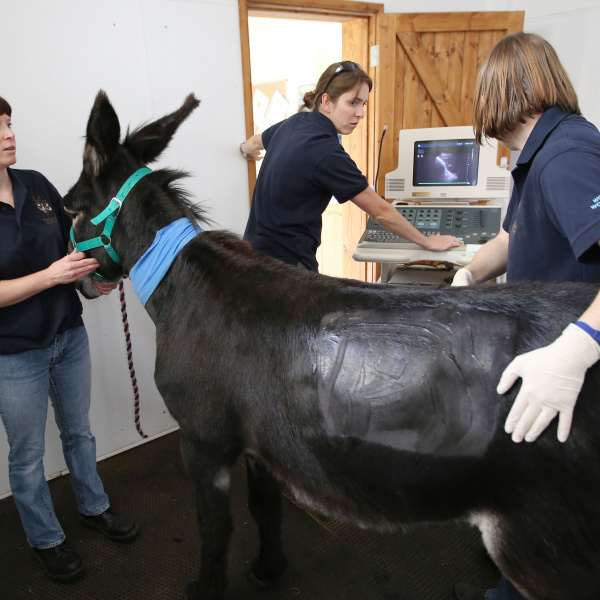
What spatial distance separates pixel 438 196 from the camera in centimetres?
337

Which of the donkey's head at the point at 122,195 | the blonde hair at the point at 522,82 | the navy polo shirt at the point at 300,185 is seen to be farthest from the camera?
the navy polo shirt at the point at 300,185

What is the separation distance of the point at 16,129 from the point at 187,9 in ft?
3.85

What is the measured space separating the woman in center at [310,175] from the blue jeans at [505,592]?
4.78 ft

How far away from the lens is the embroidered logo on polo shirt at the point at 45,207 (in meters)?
1.86

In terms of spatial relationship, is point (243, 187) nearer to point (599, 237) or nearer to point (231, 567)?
point (231, 567)

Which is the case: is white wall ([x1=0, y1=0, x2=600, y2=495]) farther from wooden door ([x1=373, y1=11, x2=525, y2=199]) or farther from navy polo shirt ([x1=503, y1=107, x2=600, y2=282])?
wooden door ([x1=373, y1=11, x2=525, y2=199])

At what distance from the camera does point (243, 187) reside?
315 cm

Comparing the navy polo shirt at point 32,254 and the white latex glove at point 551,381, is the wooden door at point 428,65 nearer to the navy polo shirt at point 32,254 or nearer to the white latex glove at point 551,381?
the navy polo shirt at point 32,254

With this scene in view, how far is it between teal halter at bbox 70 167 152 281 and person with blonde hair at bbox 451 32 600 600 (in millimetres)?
1118

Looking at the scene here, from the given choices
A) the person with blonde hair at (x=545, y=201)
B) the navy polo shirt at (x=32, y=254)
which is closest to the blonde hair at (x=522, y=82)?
the person with blonde hair at (x=545, y=201)

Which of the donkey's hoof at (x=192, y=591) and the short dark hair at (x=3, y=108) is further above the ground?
the short dark hair at (x=3, y=108)

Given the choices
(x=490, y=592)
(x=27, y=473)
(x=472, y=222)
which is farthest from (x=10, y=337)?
(x=472, y=222)

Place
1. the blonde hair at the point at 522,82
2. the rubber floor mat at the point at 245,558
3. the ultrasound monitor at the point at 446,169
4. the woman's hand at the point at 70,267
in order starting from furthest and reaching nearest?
the ultrasound monitor at the point at 446,169 → the rubber floor mat at the point at 245,558 → the woman's hand at the point at 70,267 → the blonde hair at the point at 522,82

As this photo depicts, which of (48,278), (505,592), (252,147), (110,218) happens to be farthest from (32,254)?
(505,592)
